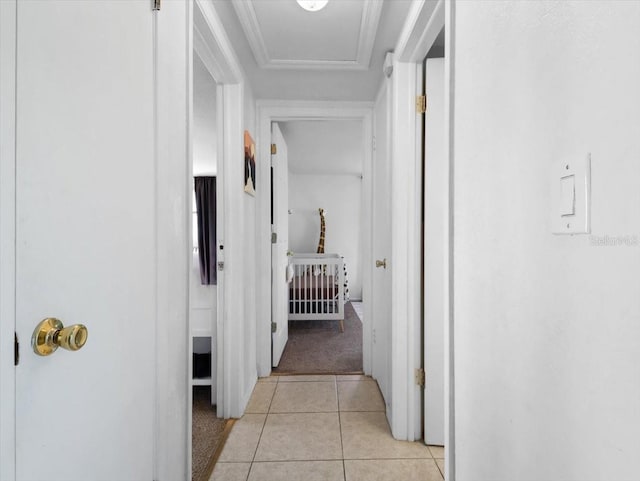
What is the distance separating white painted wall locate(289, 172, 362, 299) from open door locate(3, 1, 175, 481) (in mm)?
5759

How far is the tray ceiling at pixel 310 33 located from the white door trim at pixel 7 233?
1.43 meters

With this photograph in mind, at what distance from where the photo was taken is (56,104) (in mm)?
689

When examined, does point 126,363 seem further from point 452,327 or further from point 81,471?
point 452,327

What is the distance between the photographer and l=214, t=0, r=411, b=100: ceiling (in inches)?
71.4

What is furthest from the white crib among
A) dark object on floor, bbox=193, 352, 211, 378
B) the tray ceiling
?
the tray ceiling

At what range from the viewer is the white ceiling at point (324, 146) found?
13.1ft

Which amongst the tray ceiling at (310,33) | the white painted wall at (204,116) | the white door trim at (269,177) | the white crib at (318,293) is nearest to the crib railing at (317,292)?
the white crib at (318,293)

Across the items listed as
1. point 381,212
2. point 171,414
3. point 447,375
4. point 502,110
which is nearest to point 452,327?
point 447,375

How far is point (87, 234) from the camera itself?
0.78 meters

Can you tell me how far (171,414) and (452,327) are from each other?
39.0 inches

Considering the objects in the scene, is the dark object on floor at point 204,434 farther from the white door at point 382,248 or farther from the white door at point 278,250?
the white door at point 382,248

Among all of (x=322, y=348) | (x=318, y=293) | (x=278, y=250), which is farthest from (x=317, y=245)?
(x=278, y=250)

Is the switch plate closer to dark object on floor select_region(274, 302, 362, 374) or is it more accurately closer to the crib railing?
dark object on floor select_region(274, 302, 362, 374)

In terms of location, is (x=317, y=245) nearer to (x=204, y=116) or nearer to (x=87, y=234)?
(x=204, y=116)
